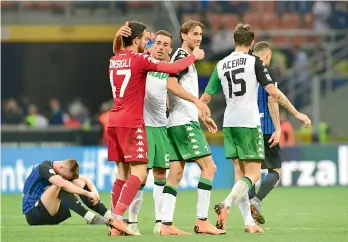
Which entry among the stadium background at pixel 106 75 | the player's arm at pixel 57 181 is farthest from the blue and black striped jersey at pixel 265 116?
the stadium background at pixel 106 75

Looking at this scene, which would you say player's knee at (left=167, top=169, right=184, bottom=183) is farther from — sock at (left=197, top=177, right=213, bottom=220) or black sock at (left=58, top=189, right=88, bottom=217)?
black sock at (left=58, top=189, right=88, bottom=217)

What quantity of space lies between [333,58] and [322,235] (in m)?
17.4

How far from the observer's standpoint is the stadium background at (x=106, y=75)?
866 inches

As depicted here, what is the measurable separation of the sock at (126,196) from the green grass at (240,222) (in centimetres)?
29

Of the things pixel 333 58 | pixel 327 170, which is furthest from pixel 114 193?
pixel 333 58

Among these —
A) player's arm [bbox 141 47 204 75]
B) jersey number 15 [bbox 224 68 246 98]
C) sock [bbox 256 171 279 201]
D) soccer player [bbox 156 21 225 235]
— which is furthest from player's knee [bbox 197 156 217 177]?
sock [bbox 256 171 279 201]

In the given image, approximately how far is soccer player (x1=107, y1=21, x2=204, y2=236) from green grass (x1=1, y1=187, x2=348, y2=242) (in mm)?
523

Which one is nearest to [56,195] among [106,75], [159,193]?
[159,193]

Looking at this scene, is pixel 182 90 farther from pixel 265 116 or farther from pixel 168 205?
pixel 265 116

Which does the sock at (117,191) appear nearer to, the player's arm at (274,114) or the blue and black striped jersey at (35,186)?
the blue and black striped jersey at (35,186)

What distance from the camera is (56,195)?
41.8 feet

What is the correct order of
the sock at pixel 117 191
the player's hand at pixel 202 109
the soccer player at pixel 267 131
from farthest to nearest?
the soccer player at pixel 267 131
the sock at pixel 117 191
the player's hand at pixel 202 109

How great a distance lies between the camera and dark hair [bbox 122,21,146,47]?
1076 centimetres

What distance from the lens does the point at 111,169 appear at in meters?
21.4
